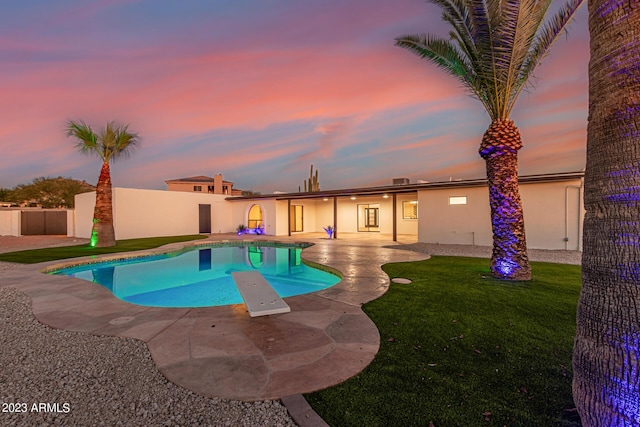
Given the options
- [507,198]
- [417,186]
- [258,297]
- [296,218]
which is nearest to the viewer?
[258,297]

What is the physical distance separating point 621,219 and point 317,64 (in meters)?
12.9

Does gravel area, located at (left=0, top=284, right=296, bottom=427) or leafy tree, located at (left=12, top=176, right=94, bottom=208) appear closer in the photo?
gravel area, located at (left=0, top=284, right=296, bottom=427)

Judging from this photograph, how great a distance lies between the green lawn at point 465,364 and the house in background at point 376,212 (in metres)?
7.95

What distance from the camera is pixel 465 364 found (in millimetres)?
2912

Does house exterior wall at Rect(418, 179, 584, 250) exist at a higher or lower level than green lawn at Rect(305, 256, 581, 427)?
higher

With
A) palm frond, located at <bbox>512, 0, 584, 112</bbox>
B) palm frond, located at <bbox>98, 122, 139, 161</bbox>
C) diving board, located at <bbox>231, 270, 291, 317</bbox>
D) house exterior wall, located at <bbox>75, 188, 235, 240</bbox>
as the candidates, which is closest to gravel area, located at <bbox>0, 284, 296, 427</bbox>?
diving board, located at <bbox>231, 270, 291, 317</bbox>

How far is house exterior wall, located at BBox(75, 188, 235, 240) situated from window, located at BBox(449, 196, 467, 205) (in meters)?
17.3

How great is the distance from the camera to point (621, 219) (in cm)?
162

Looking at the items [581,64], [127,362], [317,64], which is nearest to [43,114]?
[317,64]

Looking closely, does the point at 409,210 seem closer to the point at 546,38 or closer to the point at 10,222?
the point at 546,38

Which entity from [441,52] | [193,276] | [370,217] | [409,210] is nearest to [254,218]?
[370,217]

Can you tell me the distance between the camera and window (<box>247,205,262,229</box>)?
900 inches

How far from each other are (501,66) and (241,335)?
790cm

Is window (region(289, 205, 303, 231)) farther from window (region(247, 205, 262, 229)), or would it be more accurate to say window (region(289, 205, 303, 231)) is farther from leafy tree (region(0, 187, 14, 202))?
leafy tree (region(0, 187, 14, 202))
